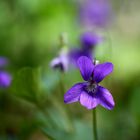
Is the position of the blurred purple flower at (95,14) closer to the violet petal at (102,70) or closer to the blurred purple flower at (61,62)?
the blurred purple flower at (61,62)

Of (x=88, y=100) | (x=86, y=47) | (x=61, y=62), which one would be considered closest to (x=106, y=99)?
(x=88, y=100)

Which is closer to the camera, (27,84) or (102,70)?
(102,70)

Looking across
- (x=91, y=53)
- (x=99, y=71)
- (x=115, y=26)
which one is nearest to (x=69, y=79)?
(x=91, y=53)

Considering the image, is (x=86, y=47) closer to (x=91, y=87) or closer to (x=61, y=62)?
(x=61, y=62)

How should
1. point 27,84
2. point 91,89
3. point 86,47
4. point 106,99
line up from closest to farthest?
point 106,99 → point 91,89 → point 27,84 → point 86,47

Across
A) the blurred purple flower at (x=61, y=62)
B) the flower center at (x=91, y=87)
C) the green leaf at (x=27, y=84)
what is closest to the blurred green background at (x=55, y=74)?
the green leaf at (x=27, y=84)

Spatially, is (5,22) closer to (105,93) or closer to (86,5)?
(86,5)

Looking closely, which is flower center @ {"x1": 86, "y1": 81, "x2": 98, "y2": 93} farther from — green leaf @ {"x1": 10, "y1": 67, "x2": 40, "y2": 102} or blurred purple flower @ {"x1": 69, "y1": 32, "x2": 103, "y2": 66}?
blurred purple flower @ {"x1": 69, "y1": 32, "x2": 103, "y2": 66}
